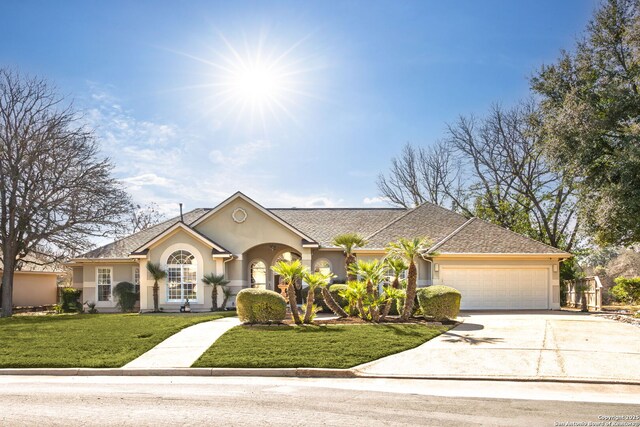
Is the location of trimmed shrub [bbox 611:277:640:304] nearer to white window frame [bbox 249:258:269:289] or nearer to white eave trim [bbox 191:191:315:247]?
white eave trim [bbox 191:191:315:247]

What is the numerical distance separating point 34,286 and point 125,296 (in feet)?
49.6

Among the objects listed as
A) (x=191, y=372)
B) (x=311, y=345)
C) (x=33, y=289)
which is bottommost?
(x=33, y=289)

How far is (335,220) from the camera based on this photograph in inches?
1308

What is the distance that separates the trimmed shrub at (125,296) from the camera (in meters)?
28.6

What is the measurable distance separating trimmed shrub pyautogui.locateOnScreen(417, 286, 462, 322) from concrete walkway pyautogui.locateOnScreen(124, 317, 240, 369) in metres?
6.67

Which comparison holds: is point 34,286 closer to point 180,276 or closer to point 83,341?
point 180,276

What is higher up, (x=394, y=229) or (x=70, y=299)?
(x=394, y=229)

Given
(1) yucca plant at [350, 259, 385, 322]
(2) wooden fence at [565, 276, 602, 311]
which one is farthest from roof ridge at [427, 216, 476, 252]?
(1) yucca plant at [350, 259, 385, 322]

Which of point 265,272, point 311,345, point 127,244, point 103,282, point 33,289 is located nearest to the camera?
point 311,345

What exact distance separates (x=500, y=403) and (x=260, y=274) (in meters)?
23.0

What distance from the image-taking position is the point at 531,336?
16.2 meters

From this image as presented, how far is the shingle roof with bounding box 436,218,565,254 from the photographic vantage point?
86.0 feet

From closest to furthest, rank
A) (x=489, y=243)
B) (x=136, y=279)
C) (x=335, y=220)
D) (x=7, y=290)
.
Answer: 1. (x=489, y=243)
2. (x=7, y=290)
3. (x=136, y=279)
4. (x=335, y=220)

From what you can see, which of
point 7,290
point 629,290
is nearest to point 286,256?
point 7,290
